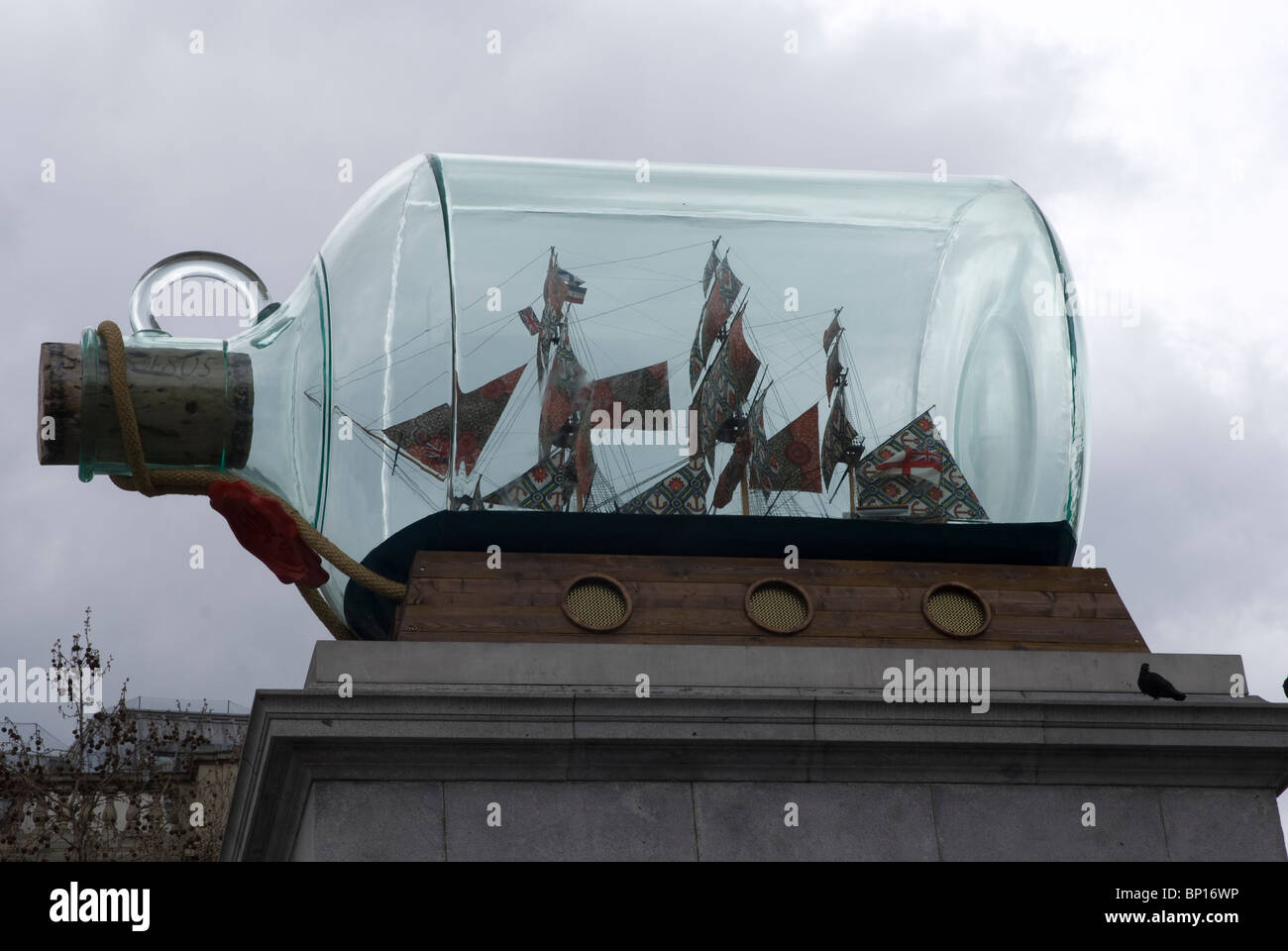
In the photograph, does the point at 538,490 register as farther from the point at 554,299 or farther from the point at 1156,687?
the point at 1156,687

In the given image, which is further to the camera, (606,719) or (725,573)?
(725,573)

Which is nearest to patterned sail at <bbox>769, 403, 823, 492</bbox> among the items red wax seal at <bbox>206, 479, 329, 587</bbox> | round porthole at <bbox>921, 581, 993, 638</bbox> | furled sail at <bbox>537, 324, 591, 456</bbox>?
round porthole at <bbox>921, 581, 993, 638</bbox>

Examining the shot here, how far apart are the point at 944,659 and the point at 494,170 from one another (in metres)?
4.20

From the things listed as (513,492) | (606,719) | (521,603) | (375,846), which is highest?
(513,492)

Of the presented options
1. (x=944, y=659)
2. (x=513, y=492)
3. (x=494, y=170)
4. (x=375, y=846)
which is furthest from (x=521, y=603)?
(x=494, y=170)

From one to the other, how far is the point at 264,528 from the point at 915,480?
3818mm

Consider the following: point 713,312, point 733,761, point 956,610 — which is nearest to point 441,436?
point 713,312

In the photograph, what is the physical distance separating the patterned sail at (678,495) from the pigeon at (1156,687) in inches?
104

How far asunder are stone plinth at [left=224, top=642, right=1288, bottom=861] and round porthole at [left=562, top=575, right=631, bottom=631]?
299mm

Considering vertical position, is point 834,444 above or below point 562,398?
below

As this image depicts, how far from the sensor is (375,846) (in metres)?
9.09

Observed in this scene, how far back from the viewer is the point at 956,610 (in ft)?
34.2
